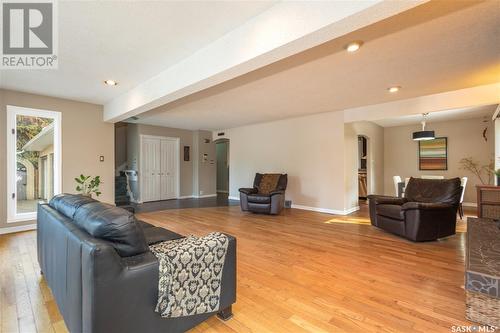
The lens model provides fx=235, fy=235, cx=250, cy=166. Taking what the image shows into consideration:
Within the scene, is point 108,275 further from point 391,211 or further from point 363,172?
point 363,172

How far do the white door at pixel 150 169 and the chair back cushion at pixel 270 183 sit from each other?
11.2ft

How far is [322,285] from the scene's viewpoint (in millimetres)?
2201

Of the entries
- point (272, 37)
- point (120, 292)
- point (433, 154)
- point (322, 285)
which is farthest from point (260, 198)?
point (433, 154)

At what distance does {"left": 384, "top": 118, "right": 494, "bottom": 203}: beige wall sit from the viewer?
6.28 m

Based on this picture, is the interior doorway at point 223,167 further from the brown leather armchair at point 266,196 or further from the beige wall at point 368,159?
the beige wall at point 368,159

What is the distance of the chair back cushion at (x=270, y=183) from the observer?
18.9ft

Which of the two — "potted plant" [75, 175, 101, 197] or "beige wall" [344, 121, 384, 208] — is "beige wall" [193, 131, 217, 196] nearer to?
"potted plant" [75, 175, 101, 197]

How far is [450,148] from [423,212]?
4.92 m

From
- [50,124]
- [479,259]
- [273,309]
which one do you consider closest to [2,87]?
[50,124]

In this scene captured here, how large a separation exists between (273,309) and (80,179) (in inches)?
181

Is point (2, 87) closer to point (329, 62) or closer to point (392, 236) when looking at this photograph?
point (329, 62)

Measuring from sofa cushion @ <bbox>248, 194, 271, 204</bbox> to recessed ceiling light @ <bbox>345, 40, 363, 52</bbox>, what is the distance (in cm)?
342

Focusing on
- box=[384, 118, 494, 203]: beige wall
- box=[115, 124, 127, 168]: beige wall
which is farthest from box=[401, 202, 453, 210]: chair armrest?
box=[115, 124, 127, 168]: beige wall

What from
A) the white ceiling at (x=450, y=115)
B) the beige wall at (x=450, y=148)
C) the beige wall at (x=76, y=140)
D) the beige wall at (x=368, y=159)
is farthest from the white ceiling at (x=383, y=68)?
the beige wall at (x=450, y=148)
